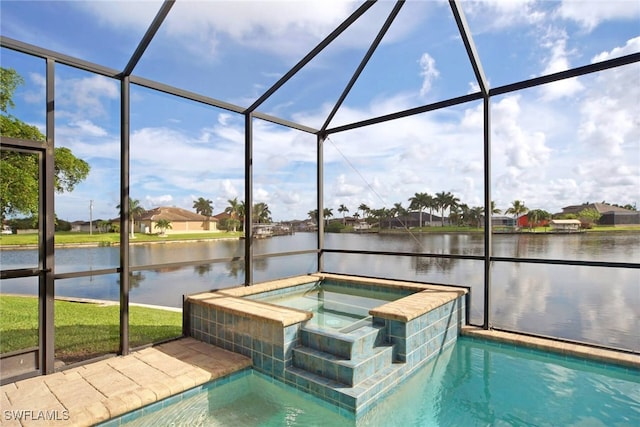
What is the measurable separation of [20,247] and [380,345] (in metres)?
3.55

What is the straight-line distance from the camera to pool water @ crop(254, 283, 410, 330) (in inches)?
142

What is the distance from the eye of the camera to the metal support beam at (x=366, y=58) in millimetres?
3709

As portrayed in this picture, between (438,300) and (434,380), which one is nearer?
(434,380)

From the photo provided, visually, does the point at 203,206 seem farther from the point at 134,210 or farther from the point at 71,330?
the point at 71,330

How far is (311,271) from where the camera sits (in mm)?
6082

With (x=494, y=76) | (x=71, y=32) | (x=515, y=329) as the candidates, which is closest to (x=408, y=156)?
(x=494, y=76)

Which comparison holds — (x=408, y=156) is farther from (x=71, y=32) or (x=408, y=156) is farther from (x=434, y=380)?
(x=71, y=32)

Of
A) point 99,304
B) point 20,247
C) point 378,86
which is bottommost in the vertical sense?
point 99,304

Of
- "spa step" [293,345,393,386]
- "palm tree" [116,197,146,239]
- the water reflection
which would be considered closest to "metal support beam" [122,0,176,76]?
"palm tree" [116,197,146,239]

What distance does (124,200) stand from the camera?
344cm

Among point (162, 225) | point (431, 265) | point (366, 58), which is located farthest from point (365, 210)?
point (162, 225)

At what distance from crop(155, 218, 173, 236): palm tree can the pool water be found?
1.77m

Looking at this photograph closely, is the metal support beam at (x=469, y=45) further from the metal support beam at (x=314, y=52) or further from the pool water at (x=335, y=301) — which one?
the pool water at (x=335, y=301)

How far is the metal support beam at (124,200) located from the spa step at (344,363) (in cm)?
185
